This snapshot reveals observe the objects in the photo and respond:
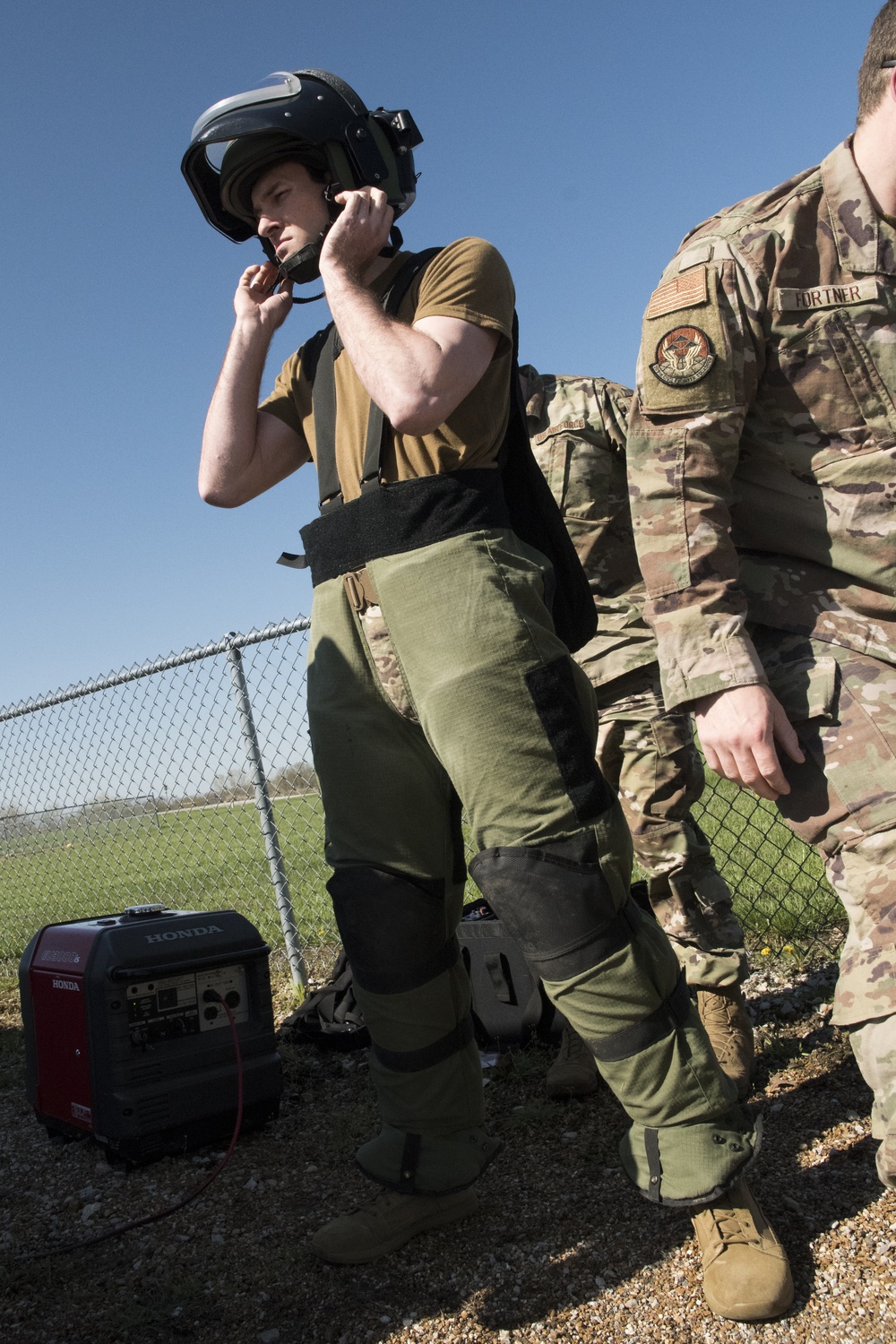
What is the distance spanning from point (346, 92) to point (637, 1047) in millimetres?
2261

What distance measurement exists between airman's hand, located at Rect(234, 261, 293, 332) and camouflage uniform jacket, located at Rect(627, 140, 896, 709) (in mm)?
980

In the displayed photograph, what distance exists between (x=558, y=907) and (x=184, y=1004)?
1817 mm

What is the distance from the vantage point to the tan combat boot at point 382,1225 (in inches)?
91.2

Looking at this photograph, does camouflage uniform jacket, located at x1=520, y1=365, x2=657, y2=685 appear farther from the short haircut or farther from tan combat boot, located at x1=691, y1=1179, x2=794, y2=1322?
tan combat boot, located at x1=691, y1=1179, x2=794, y2=1322

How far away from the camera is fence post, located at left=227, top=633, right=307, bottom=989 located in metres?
4.66

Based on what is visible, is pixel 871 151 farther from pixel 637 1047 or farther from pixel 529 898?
pixel 637 1047

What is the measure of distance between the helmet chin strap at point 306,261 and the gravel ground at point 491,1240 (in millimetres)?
2279

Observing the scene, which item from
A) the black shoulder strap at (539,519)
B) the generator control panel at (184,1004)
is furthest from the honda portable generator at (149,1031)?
the black shoulder strap at (539,519)

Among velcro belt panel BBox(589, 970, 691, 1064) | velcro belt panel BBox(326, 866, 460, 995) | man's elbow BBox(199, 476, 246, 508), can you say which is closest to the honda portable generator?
velcro belt panel BBox(326, 866, 460, 995)

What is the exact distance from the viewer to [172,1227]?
2.71 m

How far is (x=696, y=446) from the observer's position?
1.92 m

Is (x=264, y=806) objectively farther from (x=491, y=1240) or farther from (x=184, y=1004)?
(x=491, y=1240)

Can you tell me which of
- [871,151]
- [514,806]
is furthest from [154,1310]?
[871,151]

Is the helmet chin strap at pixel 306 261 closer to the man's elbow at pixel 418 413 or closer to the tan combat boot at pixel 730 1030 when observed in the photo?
the man's elbow at pixel 418 413
